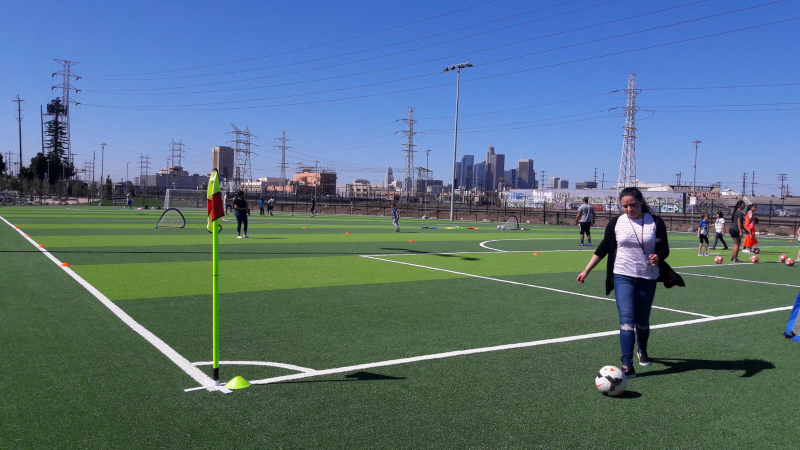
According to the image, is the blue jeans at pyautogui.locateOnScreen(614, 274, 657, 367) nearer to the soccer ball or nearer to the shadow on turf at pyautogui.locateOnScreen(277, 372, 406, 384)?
the soccer ball

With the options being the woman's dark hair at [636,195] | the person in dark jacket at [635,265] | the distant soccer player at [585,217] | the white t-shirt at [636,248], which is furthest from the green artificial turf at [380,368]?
the distant soccer player at [585,217]

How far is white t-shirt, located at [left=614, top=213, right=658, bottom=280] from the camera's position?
5.84m

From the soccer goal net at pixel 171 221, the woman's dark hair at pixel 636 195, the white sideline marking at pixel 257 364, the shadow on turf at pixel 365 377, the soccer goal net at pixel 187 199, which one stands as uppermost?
the woman's dark hair at pixel 636 195

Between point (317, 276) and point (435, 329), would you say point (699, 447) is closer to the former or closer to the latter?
point (435, 329)

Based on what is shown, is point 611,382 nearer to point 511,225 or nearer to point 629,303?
point 629,303

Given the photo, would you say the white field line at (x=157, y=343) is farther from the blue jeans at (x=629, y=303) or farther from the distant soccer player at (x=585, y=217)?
the distant soccer player at (x=585, y=217)

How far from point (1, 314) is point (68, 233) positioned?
1730cm

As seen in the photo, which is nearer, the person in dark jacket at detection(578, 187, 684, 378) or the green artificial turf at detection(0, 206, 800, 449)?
the green artificial turf at detection(0, 206, 800, 449)

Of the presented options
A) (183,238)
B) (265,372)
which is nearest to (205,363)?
(265,372)

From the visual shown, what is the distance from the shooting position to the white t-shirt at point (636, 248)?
584 centimetres

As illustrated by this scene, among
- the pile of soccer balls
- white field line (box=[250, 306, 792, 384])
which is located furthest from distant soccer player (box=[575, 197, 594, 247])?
white field line (box=[250, 306, 792, 384])

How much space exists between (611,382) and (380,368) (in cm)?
225

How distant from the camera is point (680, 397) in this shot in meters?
5.29

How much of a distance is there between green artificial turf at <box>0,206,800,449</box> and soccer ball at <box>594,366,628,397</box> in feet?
0.40
